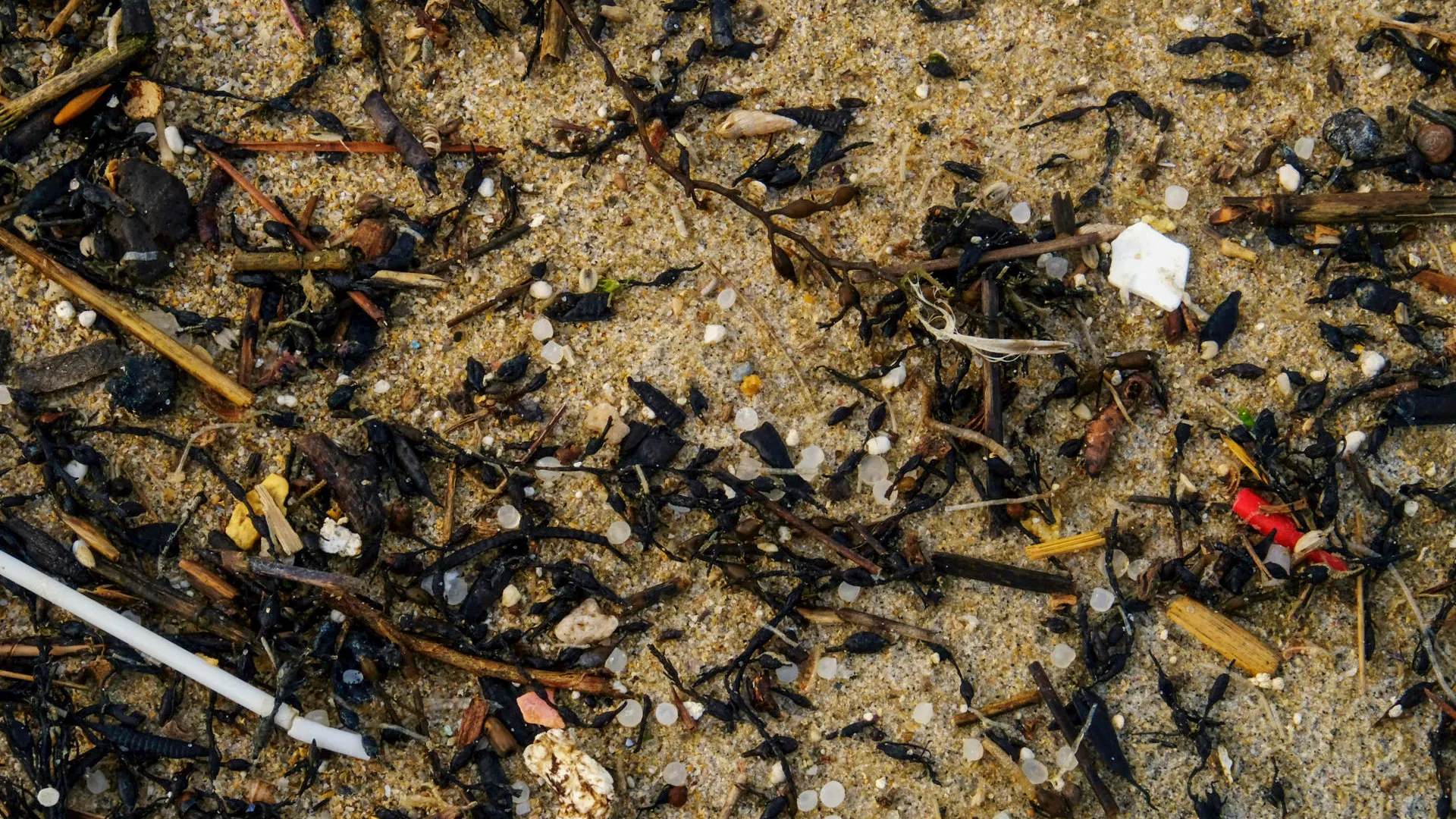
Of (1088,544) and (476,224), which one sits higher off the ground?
(476,224)

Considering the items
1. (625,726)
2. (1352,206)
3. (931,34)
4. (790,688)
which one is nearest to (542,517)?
(625,726)

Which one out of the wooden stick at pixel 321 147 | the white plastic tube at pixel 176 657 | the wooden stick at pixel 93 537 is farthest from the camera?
the wooden stick at pixel 321 147

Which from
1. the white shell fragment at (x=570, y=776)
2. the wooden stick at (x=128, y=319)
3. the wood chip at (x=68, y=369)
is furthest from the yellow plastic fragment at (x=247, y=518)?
the white shell fragment at (x=570, y=776)

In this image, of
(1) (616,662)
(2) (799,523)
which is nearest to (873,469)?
(2) (799,523)

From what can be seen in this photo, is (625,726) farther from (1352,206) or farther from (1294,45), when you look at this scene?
(1294,45)

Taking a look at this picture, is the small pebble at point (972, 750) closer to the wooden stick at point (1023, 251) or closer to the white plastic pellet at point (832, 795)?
the white plastic pellet at point (832, 795)

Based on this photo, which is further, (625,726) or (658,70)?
(658,70)

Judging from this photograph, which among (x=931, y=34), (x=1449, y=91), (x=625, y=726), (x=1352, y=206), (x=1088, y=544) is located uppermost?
Answer: (x=931, y=34)
